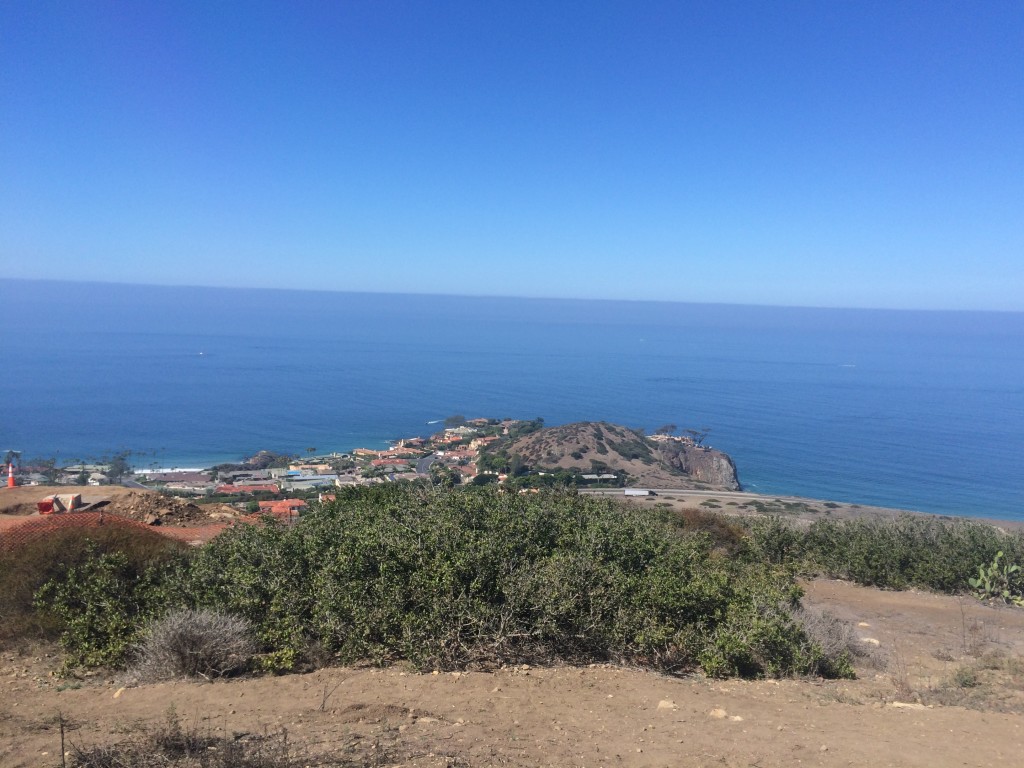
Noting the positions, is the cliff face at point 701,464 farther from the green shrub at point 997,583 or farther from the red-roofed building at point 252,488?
the green shrub at point 997,583

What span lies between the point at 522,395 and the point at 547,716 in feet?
221

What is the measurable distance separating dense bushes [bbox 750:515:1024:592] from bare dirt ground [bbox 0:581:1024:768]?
5.94m

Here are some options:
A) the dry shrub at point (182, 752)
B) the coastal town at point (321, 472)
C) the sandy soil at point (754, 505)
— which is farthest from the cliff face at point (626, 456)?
the dry shrub at point (182, 752)

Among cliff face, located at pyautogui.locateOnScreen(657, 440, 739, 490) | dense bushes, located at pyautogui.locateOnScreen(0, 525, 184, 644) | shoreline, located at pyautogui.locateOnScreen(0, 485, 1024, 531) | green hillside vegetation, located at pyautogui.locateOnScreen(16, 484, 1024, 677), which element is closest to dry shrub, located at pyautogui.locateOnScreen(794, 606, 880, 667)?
green hillside vegetation, located at pyautogui.locateOnScreen(16, 484, 1024, 677)

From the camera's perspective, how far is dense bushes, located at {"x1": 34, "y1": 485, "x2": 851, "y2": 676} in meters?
5.91

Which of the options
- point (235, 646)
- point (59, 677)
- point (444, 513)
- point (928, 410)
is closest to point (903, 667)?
point (444, 513)

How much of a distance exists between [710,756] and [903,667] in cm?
444

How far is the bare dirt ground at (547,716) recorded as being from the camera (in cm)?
421

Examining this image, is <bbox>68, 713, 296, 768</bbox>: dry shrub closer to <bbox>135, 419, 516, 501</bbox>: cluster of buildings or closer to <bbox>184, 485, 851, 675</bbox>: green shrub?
<bbox>184, 485, 851, 675</bbox>: green shrub

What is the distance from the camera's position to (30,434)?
4484 centimetres

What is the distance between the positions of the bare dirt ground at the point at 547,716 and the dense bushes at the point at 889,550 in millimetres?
5940

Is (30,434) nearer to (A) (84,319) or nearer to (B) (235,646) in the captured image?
(B) (235,646)

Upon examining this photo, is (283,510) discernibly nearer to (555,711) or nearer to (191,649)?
(191,649)

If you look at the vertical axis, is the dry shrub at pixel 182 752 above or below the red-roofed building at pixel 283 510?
above
